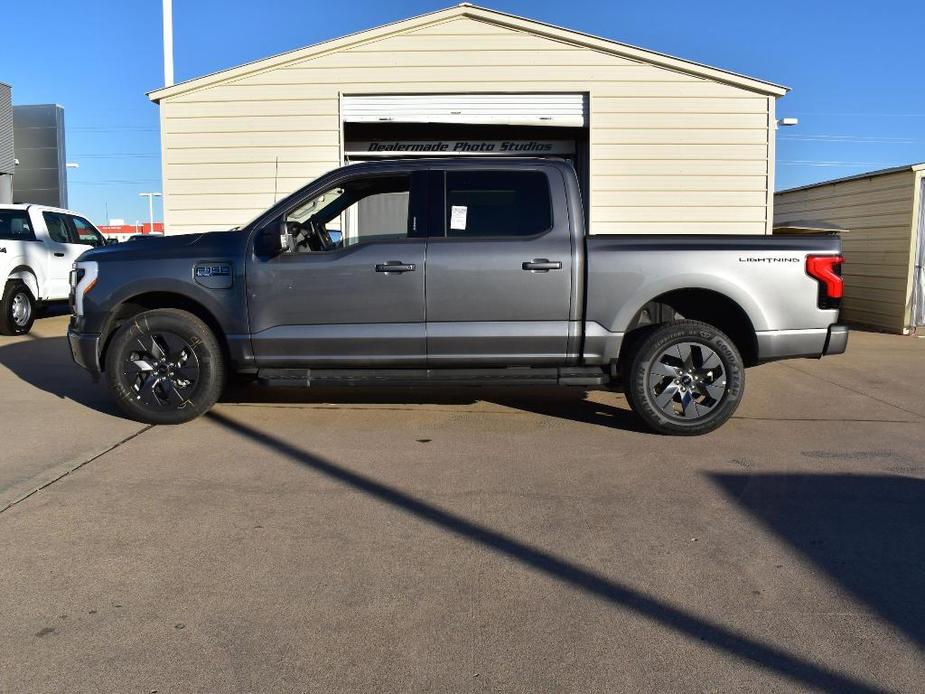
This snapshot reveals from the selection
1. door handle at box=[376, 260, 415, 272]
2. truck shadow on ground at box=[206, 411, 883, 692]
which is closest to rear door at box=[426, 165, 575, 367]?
door handle at box=[376, 260, 415, 272]

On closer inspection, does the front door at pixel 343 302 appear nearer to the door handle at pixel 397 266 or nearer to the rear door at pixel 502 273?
the door handle at pixel 397 266

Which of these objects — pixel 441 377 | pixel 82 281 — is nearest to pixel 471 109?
pixel 441 377

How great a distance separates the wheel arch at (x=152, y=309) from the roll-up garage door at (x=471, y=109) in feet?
18.2

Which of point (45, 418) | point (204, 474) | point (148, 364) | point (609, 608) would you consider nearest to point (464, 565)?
point (609, 608)

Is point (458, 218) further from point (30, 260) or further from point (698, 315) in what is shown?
point (30, 260)

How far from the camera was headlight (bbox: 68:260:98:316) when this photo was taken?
617 cm

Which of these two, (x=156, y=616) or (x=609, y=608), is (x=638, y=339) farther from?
(x=156, y=616)

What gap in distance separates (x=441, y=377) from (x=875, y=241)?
33.1 feet

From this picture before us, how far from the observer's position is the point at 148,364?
6141 millimetres

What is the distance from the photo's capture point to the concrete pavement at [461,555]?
9.29ft

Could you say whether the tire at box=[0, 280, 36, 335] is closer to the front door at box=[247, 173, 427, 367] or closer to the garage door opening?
the garage door opening

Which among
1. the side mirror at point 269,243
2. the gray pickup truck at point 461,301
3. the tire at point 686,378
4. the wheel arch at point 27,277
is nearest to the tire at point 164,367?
the gray pickup truck at point 461,301

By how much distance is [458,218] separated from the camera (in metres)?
6.01

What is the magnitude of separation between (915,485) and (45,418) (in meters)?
6.25
